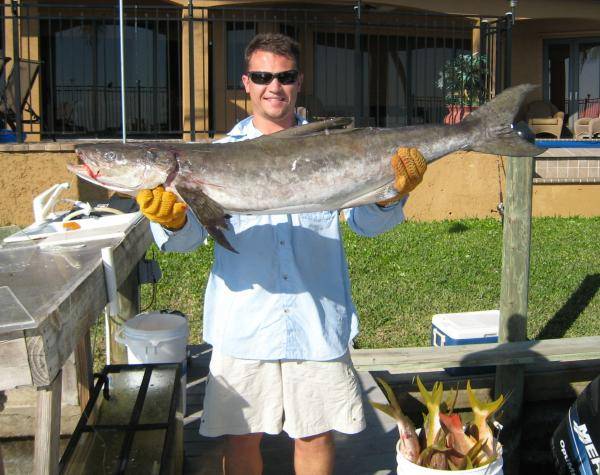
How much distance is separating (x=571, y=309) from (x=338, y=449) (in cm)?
329

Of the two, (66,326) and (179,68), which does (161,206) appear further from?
(179,68)

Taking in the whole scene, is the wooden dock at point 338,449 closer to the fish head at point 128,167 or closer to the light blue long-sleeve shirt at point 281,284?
the light blue long-sleeve shirt at point 281,284

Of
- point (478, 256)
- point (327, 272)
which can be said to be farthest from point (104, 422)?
point (478, 256)

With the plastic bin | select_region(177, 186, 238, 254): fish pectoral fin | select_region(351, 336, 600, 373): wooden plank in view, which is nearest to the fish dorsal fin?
select_region(177, 186, 238, 254): fish pectoral fin

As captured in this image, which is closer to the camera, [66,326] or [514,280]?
[66,326]

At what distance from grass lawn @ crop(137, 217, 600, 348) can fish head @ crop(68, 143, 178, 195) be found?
3.07 metres

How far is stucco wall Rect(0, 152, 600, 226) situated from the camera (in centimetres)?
848

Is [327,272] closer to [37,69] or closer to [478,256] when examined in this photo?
[478,256]

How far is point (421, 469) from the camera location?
9.81 ft

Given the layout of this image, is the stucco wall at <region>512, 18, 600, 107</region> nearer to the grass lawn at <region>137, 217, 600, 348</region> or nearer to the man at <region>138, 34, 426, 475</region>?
the grass lawn at <region>137, 217, 600, 348</region>

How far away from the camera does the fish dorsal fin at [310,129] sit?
109 inches

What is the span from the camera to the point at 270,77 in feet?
9.21

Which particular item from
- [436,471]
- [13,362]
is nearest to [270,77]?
[13,362]

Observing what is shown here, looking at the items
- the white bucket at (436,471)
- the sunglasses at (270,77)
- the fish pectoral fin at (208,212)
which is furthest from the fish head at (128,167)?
the white bucket at (436,471)
